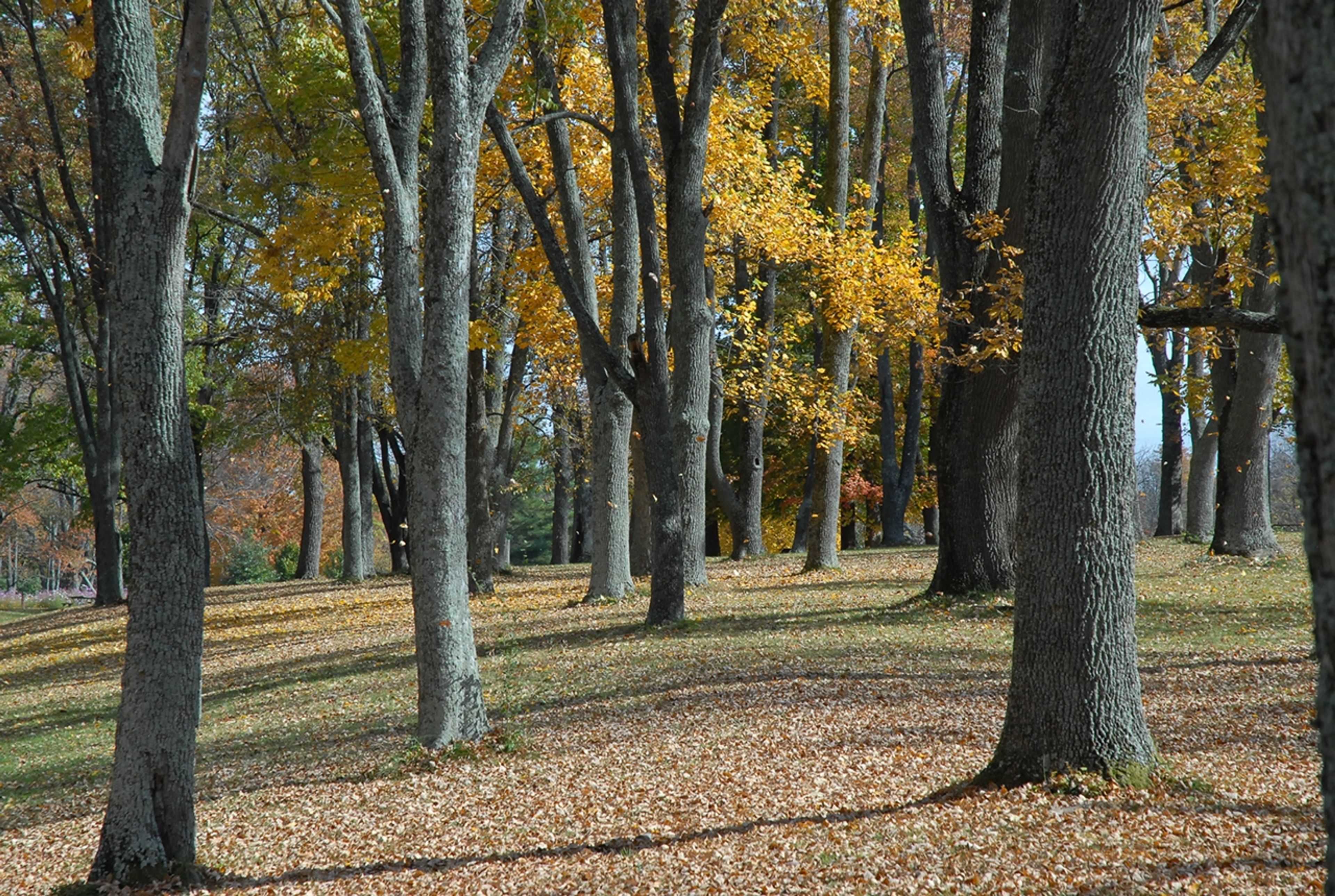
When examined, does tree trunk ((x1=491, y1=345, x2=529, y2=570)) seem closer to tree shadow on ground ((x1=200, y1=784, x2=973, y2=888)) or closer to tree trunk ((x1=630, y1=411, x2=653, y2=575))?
tree trunk ((x1=630, y1=411, x2=653, y2=575))

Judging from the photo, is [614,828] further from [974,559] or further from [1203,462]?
[1203,462]

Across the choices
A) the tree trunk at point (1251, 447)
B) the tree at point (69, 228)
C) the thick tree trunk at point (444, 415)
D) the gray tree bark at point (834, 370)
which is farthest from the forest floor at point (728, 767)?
the tree at point (69, 228)

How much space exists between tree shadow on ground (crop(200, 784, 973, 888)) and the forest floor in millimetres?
18

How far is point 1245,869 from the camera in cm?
400

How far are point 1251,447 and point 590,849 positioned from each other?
495 inches

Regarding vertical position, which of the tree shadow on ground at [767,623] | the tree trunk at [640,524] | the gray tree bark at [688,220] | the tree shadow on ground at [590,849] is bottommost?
the tree shadow on ground at [590,849]

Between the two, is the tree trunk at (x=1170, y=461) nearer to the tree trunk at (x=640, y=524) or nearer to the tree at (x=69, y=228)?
the tree trunk at (x=640, y=524)

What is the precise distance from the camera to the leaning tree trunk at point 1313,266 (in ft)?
5.06

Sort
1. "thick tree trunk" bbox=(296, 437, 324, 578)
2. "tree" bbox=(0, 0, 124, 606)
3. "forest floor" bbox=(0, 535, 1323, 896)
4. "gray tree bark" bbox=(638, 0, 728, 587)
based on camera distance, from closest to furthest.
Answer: "forest floor" bbox=(0, 535, 1323, 896)
"gray tree bark" bbox=(638, 0, 728, 587)
"tree" bbox=(0, 0, 124, 606)
"thick tree trunk" bbox=(296, 437, 324, 578)

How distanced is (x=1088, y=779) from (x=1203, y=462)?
1621cm

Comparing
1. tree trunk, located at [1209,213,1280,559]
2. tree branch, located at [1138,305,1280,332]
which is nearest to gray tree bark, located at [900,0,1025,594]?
tree branch, located at [1138,305,1280,332]

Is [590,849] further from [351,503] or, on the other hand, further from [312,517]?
[312,517]

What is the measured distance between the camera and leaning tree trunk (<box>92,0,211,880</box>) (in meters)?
4.81

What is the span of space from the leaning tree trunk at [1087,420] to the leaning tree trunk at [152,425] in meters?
4.12
